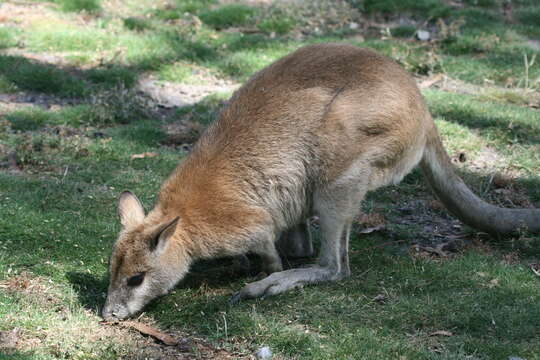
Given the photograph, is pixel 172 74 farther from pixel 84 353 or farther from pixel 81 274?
pixel 84 353

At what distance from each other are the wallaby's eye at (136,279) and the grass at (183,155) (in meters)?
0.24

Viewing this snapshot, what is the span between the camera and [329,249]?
16.0ft

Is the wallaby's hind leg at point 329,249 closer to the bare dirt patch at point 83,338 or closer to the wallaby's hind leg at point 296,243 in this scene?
the wallaby's hind leg at point 296,243

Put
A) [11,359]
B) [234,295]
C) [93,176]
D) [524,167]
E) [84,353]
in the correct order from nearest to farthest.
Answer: [11,359] → [84,353] → [234,295] → [93,176] → [524,167]

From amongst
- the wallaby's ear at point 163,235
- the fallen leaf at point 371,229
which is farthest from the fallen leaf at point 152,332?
the fallen leaf at point 371,229

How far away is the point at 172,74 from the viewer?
348 inches

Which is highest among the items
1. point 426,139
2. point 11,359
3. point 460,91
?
point 426,139

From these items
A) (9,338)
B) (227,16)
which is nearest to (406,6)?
(227,16)

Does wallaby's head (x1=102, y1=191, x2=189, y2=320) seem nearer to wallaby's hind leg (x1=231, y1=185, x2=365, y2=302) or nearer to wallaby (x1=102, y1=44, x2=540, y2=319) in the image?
wallaby (x1=102, y1=44, x2=540, y2=319)

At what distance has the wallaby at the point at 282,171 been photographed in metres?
4.54

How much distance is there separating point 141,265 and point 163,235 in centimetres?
24

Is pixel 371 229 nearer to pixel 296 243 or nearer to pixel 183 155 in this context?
pixel 296 243

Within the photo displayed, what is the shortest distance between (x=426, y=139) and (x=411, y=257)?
2.74 ft

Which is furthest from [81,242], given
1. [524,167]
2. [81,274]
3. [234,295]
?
[524,167]
